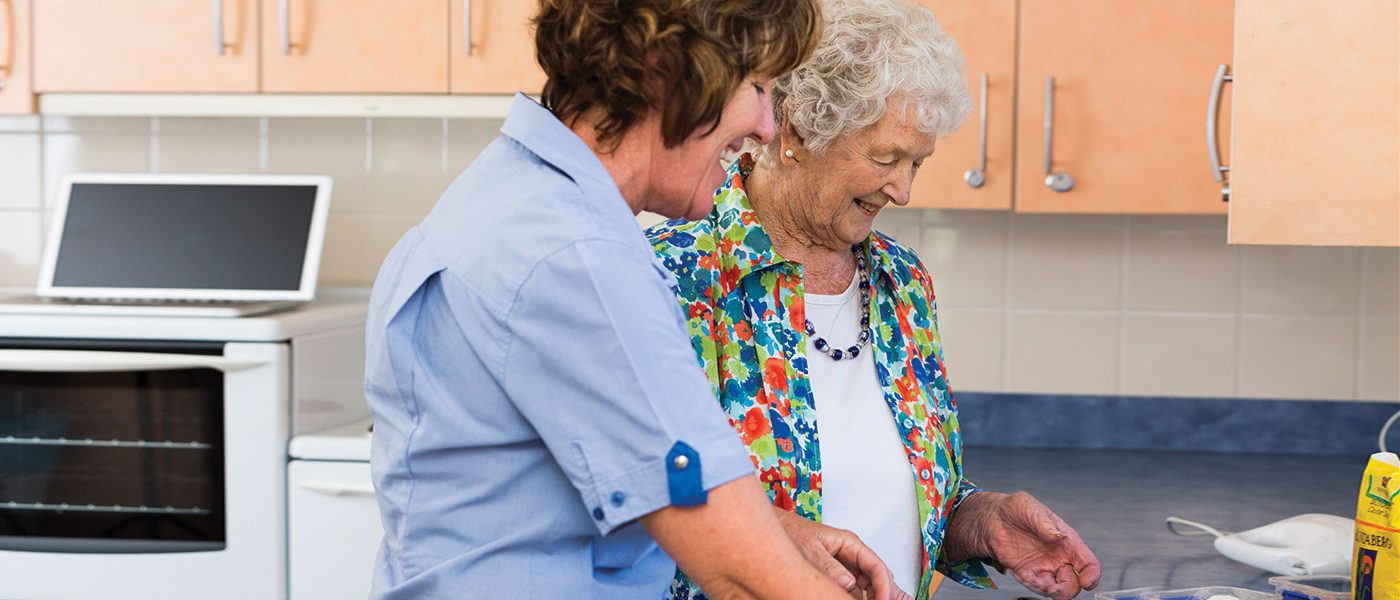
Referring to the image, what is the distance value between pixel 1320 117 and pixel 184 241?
6.12 feet

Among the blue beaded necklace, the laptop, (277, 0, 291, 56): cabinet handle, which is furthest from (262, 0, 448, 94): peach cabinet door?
the blue beaded necklace

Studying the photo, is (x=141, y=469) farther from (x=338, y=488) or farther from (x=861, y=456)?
(x=861, y=456)

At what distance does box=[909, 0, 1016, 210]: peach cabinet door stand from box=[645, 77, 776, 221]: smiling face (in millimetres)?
1263

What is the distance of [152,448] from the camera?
2.21 metres

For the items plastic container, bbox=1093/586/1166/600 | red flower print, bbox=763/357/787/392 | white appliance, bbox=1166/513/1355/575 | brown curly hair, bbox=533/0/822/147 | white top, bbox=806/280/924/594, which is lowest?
white appliance, bbox=1166/513/1355/575

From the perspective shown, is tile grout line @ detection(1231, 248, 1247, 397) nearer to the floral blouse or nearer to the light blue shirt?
the floral blouse

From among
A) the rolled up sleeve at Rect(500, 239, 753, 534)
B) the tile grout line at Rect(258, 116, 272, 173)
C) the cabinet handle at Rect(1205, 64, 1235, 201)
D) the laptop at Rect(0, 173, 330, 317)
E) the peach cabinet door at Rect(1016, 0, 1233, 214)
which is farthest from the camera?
the tile grout line at Rect(258, 116, 272, 173)

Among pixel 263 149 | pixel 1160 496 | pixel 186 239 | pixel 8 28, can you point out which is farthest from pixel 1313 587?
pixel 8 28

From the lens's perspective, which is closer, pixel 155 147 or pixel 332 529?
pixel 332 529

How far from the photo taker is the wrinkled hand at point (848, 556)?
1.08m

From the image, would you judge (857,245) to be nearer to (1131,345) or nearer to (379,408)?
(379,408)

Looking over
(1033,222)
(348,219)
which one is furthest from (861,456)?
(348,219)

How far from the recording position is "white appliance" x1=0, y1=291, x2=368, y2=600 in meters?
2.15

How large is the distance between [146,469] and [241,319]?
314 millimetres
